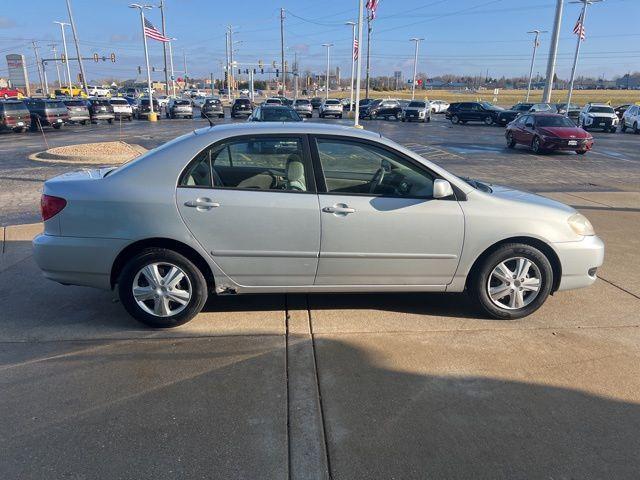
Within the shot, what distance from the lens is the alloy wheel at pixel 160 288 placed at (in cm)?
396

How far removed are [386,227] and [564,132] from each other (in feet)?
57.4

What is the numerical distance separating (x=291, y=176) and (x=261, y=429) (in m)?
2.00

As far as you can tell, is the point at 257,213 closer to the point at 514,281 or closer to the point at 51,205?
the point at 51,205

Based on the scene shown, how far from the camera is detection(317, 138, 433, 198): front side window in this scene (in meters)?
4.10

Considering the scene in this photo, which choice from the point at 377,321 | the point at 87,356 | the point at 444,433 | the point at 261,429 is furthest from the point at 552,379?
the point at 87,356

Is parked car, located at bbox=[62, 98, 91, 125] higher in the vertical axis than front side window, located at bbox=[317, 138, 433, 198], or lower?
lower

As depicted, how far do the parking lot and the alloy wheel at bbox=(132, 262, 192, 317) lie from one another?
22 cm

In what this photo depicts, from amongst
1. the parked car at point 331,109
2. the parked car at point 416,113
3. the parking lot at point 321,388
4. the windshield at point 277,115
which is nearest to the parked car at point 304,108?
the parked car at point 331,109

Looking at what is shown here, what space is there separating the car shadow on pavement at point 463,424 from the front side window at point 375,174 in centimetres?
131

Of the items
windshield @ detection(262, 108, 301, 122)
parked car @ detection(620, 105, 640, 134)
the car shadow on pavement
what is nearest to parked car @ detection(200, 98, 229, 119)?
windshield @ detection(262, 108, 301, 122)

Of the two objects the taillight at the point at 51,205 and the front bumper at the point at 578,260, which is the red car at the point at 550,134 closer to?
the front bumper at the point at 578,260

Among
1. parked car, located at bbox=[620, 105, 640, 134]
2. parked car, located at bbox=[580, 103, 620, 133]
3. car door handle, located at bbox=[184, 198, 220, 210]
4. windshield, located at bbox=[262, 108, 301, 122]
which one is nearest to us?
car door handle, located at bbox=[184, 198, 220, 210]

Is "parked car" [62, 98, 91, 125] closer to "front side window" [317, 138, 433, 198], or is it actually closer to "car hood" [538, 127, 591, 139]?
"car hood" [538, 127, 591, 139]

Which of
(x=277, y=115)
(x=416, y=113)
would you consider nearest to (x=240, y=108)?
(x=416, y=113)
